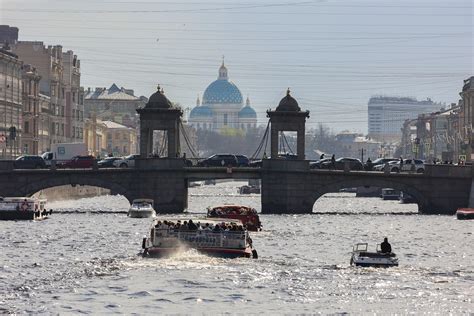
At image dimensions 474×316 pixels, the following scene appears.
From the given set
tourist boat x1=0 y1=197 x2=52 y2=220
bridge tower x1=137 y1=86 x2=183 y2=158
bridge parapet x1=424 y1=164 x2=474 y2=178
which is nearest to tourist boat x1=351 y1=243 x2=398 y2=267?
tourist boat x1=0 y1=197 x2=52 y2=220

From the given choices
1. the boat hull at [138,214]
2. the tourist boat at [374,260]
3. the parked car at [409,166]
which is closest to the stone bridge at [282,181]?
the parked car at [409,166]

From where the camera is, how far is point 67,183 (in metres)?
148

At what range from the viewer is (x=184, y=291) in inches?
2645

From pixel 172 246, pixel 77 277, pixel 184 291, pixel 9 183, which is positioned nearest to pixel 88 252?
pixel 172 246

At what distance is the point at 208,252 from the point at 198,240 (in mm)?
817

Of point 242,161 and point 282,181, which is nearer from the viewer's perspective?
point 282,181

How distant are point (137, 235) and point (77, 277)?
34.9 meters

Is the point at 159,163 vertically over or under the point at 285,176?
over

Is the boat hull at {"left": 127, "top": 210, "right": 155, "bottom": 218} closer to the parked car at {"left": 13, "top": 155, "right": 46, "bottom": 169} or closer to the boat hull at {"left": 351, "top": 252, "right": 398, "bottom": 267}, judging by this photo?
the parked car at {"left": 13, "top": 155, "right": 46, "bottom": 169}

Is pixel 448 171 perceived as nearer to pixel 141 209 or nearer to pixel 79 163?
pixel 141 209

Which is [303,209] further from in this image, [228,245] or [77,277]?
[77,277]

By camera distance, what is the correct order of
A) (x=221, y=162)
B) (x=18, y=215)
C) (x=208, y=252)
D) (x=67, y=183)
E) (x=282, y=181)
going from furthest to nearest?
(x=221, y=162), (x=282, y=181), (x=67, y=183), (x=18, y=215), (x=208, y=252)

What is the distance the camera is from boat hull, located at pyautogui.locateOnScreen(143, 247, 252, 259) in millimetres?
80812

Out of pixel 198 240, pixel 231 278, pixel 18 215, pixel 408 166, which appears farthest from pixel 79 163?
pixel 231 278
